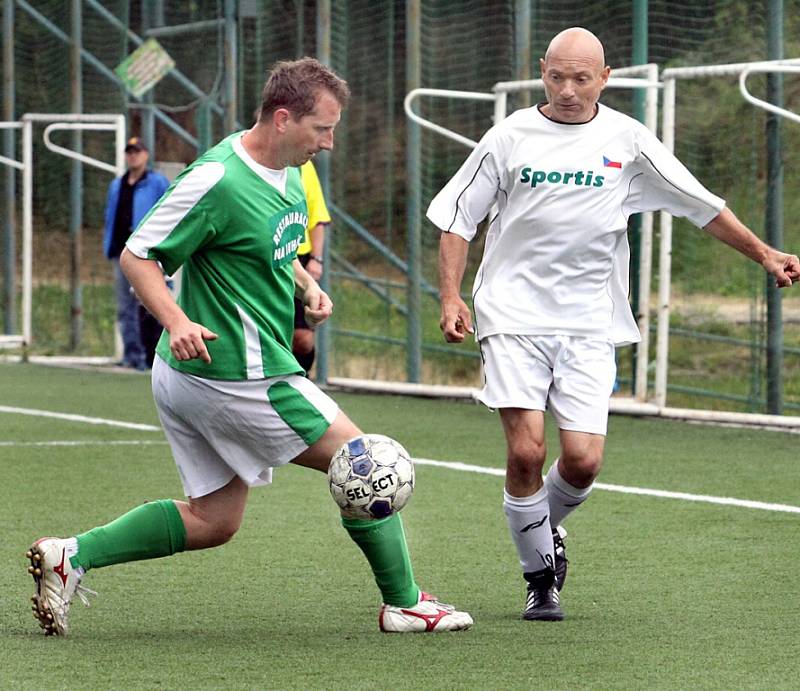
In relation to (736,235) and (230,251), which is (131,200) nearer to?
(736,235)

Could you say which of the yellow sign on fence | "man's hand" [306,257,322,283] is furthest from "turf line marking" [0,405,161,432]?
the yellow sign on fence

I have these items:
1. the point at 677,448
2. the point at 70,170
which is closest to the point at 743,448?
the point at 677,448

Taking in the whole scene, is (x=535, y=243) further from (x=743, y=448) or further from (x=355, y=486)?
(x=743, y=448)

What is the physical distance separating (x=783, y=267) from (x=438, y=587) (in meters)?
1.60

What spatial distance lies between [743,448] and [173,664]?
19.1 ft

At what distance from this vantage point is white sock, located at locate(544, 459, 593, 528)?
609 cm

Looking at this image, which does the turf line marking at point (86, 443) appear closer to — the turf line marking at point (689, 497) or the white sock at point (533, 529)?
the turf line marking at point (689, 497)

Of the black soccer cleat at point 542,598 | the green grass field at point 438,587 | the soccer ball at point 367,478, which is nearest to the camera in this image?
the green grass field at point 438,587

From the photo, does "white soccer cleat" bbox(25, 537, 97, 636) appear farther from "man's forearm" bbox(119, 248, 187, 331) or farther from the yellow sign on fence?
the yellow sign on fence

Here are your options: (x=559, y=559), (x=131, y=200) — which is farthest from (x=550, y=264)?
(x=131, y=200)

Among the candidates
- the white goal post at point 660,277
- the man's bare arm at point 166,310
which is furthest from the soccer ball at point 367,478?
the white goal post at point 660,277

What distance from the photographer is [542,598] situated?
5773 millimetres

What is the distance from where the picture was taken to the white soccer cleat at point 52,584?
5.37 meters

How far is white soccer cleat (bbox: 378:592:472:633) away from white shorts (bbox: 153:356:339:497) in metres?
0.57
